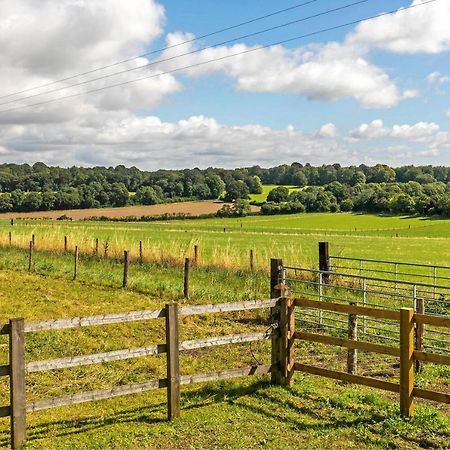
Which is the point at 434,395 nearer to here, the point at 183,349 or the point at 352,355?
the point at 352,355

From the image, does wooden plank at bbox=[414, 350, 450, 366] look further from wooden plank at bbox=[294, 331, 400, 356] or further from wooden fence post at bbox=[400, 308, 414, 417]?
wooden plank at bbox=[294, 331, 400, 356]

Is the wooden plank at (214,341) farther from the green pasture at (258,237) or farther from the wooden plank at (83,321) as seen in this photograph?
the green pasture at (258,237)

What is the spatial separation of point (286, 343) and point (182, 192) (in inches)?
4378

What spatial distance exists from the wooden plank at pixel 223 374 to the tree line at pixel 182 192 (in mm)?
92555

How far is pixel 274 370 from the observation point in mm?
8016

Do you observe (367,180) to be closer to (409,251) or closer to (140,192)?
(140,192)

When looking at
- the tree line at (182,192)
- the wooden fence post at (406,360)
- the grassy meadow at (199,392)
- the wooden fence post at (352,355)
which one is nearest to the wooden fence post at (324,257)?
the grassy meadow at (199,392)

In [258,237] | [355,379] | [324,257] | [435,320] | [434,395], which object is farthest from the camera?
[258,237]

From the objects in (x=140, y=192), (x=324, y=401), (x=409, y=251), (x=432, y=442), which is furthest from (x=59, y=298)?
(x=140, y=192)

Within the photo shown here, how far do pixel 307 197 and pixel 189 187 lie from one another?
1022 inches

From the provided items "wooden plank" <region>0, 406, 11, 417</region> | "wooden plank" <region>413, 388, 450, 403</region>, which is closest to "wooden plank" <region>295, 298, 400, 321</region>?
"wooden plank" <region>413, 388, 450, 403</region>

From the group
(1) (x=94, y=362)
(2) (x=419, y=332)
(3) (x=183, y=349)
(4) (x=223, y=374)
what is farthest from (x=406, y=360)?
(1) (x=94, y=362)

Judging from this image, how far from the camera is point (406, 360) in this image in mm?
6703

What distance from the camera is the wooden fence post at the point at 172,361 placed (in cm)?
677
